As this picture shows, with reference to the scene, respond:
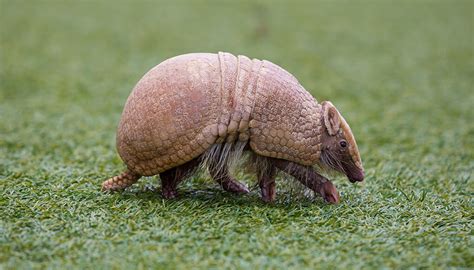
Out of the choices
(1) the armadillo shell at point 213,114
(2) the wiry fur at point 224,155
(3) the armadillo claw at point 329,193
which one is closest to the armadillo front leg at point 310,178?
(3) the armadillo claw at point 329,193

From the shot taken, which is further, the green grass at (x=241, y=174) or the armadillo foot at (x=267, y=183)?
the armadillo foot at (x=267, y=183)

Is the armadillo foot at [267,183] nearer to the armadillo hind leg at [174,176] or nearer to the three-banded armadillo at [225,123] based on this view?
the three-banded armadillo at [225,123]

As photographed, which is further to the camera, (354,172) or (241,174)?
(241,174)

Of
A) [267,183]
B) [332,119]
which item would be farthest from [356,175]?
[267,183]

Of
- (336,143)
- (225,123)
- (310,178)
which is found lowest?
(310,178)

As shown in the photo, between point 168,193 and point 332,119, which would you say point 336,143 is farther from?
point 168,193

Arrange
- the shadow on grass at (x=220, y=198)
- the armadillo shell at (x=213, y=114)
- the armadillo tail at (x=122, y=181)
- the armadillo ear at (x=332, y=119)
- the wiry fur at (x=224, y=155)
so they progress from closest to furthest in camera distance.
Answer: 1. the armadillo shell at (x=213, y=114)
2. the wiry fur at (x=224, y=155)
3. the armadillo ear at (x=332, y=119)
4. the shadow on grass at (x=220, y=198)
5. the armadillo tail at (x=122, y=181)

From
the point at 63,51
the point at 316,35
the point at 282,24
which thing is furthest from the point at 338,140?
the point at 282,24
